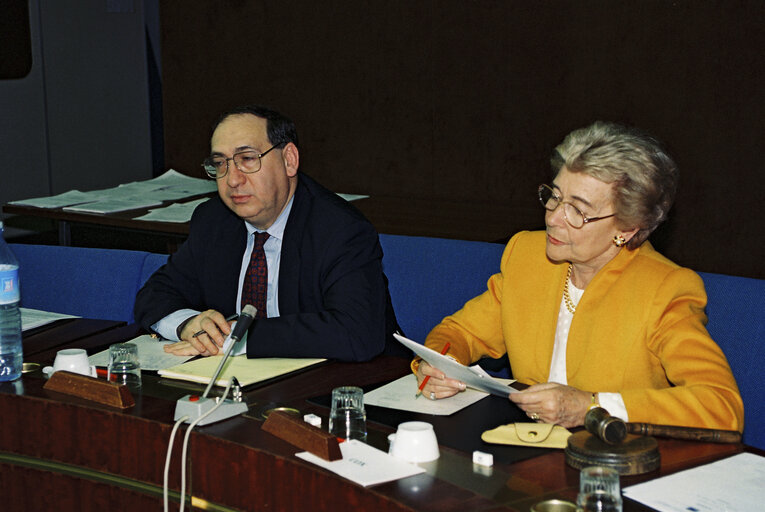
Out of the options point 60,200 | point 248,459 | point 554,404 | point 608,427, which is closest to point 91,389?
point 248,459

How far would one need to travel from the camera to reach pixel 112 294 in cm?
299

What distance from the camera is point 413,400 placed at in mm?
1917

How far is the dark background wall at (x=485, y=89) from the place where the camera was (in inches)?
134

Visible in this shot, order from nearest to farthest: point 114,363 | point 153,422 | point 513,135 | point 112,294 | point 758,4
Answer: point 153,422
point 114,363
point 112,294
point 758,4
point 513,135

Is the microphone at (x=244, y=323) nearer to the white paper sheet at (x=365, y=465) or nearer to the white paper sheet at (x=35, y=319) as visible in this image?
the white paper sheet at (x=365, y=465)

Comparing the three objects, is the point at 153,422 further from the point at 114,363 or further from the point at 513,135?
the point at 513,135

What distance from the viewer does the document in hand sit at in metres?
1.76

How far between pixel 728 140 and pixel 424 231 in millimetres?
1160

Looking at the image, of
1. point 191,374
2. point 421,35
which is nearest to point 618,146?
point 191,374

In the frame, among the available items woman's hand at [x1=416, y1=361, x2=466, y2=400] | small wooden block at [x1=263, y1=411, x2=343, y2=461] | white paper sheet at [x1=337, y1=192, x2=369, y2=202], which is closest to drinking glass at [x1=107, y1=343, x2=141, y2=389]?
small wooden block at [x1=263, y1=411, x2=343, y2=461]

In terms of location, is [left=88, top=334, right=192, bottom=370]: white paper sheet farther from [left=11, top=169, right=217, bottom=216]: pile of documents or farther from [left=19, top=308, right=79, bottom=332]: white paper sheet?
[left=11, top=169, right=217, bottom=216]: pile of documents

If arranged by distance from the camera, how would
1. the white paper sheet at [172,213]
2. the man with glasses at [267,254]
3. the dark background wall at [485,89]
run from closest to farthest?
the man with glasses at [267,254] < the dark background wall at [485,89] < the white paper sheet at [172,213]

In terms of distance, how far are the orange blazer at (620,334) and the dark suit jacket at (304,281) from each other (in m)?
0.22

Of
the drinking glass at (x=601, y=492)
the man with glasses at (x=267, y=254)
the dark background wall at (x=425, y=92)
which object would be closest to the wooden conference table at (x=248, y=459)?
the drinking glass at (x=601, y=492)
